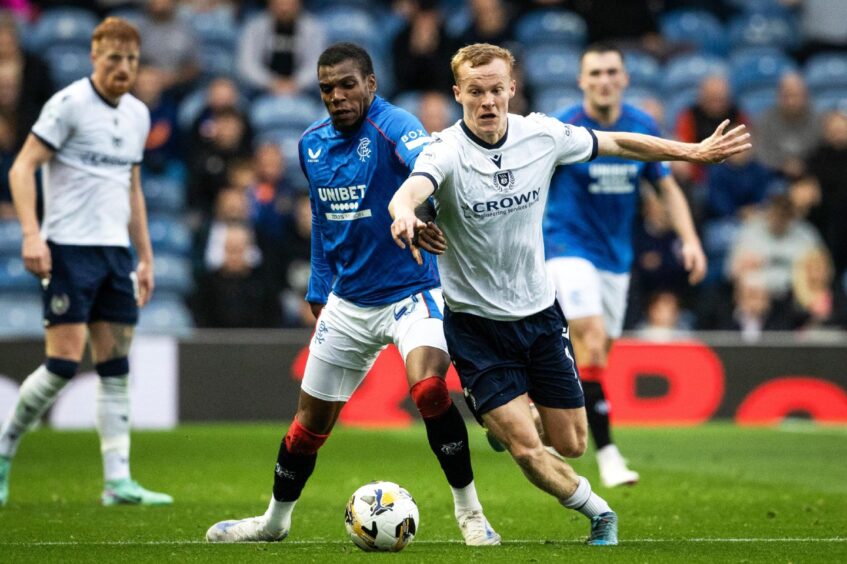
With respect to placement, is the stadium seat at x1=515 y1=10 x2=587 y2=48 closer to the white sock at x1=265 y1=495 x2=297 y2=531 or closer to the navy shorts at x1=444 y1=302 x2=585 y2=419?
the navy shorts at x1=444 y1=302 x2=585 y2=419

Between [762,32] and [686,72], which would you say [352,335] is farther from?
[762,32]

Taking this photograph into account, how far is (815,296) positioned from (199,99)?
7.62 metres

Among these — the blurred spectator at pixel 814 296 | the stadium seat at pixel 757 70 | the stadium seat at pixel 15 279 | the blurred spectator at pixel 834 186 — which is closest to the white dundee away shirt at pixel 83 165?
the stadium seat at pixel 15 279

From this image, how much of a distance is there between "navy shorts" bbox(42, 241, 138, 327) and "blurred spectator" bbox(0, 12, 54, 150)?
774cm

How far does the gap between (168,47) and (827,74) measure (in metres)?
8.80

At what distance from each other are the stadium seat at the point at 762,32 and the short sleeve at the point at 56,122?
13.4 m

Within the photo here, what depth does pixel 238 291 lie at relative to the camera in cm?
1529

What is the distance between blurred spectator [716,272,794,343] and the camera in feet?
53.0

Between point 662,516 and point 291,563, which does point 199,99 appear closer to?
point 662,516

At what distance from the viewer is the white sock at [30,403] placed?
8656mm

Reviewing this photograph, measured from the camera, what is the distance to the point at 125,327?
8.90 m

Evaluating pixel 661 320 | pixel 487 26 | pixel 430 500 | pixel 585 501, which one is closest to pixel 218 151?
pixel 487 26

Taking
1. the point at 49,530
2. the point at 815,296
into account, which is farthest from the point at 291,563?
the point at 815,296

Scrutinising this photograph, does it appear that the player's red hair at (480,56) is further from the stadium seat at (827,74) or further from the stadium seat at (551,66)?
the stadium seat at (827,74)
